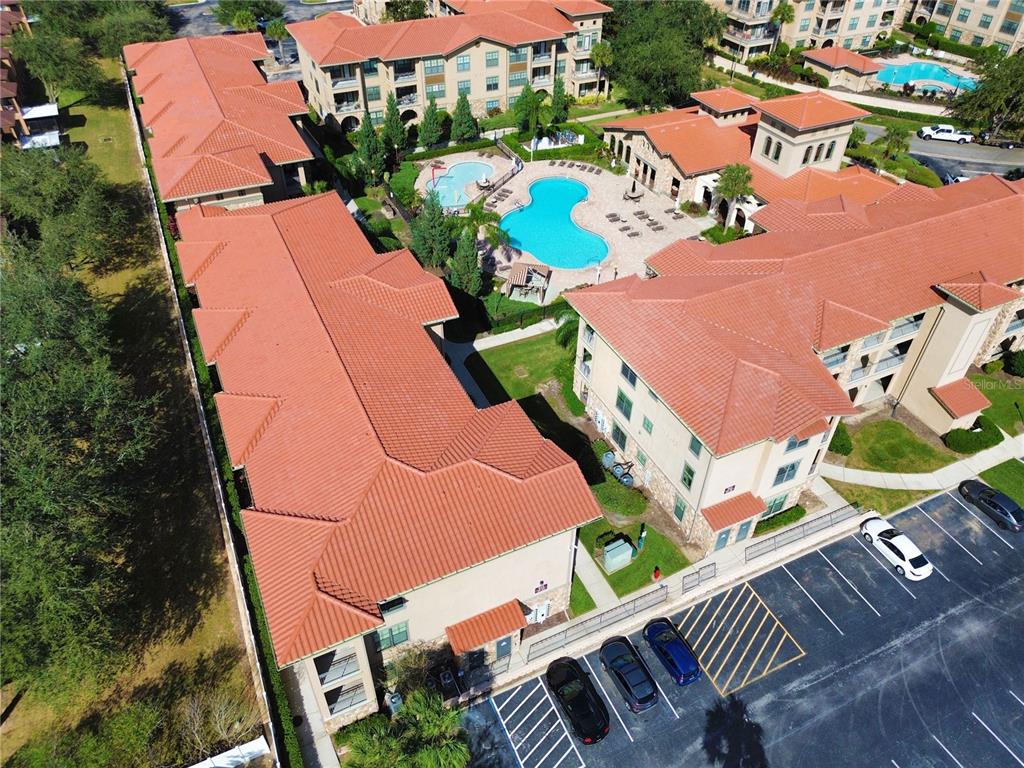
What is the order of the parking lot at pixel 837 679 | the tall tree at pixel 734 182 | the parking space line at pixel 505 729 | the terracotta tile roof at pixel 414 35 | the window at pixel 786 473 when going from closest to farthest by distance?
the parking space line at pixel 505 729
the parking lot at pixel 837 679
the window at pixel 786 473
the tall tree at pixel 734 182
the terracotta tile roof at pixel 414 35

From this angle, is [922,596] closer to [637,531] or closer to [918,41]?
[637,531]

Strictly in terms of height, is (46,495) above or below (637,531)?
above

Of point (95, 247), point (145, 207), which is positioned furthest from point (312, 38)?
point (95, 247)

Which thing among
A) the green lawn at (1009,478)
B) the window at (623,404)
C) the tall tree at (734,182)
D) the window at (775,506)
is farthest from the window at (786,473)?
the tall tree at (734,182)

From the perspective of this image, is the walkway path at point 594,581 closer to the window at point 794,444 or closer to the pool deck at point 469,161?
the window at point 794,444

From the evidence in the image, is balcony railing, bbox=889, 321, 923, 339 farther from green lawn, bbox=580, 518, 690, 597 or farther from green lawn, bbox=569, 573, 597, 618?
green lawn, bbox=569, 573, 597, 618

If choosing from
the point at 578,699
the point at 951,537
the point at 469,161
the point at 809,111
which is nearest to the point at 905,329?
the point at 951,537
